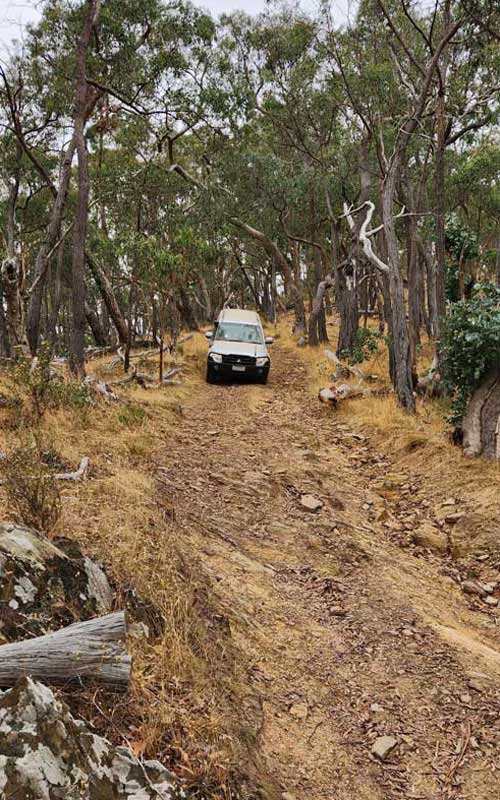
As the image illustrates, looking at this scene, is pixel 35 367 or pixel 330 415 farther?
pixel 330 415

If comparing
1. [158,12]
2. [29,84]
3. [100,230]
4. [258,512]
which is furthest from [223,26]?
[258,512]

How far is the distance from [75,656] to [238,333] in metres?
13.2

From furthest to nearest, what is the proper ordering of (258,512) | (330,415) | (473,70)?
(473,70), (330,415), (258,512)

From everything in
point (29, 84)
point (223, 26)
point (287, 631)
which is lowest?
point (287, 631)

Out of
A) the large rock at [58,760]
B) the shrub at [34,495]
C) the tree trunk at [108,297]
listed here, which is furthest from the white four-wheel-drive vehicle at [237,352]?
the large rock at [58,760]

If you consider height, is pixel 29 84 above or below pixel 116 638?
above

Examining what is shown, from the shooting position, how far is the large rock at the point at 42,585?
2945mm

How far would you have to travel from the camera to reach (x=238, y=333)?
15.4 meters

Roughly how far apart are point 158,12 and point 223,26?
4103 millimetres

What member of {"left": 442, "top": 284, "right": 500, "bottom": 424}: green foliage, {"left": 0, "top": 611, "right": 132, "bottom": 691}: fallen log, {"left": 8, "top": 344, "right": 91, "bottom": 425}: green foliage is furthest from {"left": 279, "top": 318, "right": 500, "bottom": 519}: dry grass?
{"left": 8, "top": 344, "right": 91, "bottom": 425}: green foliage

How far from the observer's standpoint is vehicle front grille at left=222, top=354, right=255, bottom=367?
14367 mm

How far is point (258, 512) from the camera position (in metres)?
→ 6.58

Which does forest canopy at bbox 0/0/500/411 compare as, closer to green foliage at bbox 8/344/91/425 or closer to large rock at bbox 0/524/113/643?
green foliage at bbox 8/344/91/425

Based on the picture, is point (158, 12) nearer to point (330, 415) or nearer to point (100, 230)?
point (100, 230)
